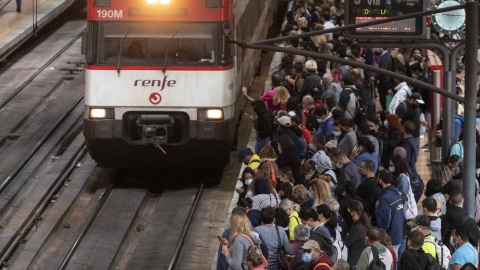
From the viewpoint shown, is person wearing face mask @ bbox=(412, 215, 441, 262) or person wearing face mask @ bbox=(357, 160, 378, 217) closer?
person wearing face mask @ bbox=(412, 215, 441, 262)

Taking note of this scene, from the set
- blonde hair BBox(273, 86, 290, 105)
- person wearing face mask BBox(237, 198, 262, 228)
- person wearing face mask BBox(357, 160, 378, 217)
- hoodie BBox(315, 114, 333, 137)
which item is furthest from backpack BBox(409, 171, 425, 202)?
blonde hair BBox(273, 86, 290, 105)

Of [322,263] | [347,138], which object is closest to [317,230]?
[322,263]

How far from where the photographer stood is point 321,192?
13.9 metres

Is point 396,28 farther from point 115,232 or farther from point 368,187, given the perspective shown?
point 115,232

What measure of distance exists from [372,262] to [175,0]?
794cm

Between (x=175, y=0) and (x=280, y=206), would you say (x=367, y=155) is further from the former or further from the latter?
(x=175, y=0)

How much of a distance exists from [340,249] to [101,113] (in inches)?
281

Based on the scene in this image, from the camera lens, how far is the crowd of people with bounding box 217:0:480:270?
1245cm

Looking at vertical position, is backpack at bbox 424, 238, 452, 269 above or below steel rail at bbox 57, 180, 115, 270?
above

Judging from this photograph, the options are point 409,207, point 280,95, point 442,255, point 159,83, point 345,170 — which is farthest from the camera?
point 280,95

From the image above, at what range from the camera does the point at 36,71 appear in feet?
93.9

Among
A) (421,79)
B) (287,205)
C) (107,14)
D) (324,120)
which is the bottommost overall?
(421,79)

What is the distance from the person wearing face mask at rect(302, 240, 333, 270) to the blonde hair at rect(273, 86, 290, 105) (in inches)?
330

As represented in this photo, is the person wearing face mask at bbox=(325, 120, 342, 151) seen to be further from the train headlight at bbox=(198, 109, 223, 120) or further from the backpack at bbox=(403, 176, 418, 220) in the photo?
the backpack at bbox=(403, 176, 418, 220)
